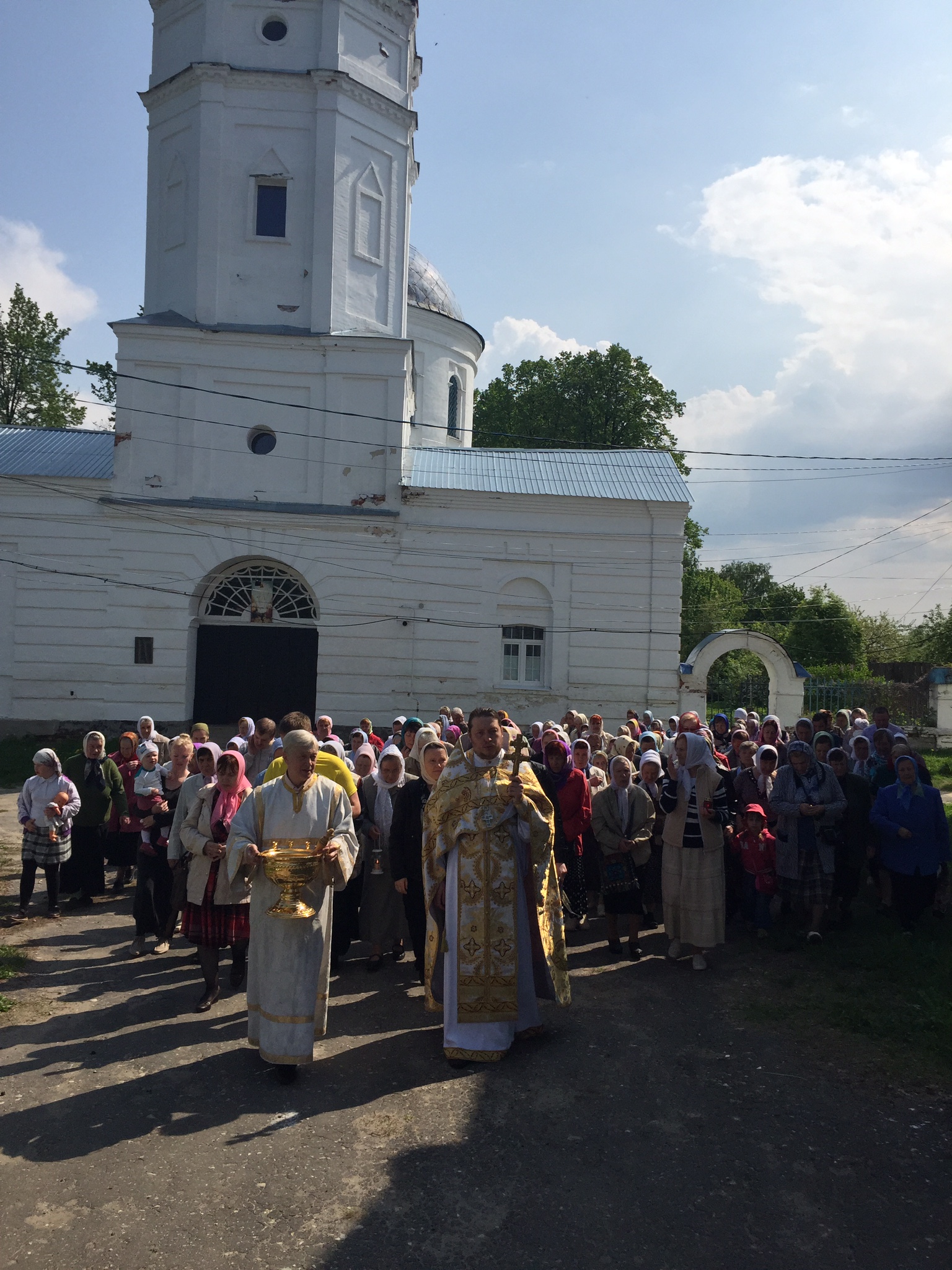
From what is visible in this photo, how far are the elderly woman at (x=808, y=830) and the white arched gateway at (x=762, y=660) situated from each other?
42.2ft

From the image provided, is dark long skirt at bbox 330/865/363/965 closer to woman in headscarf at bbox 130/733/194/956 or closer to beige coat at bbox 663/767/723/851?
woman in headscarf at bbox 130/733/194/956

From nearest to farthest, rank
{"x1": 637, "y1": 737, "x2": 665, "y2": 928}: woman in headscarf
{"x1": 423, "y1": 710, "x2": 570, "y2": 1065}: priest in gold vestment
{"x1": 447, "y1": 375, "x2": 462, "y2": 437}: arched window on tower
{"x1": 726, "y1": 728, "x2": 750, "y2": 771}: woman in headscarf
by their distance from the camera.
→ {"x1": 423, "y1": 710, "x2": 570, "y2": 1065}: priest in gold vestment, {"x1": 637, "y1": 737, "x2": 665, "y2": 928}: woman in headscarf, {"x1": 726, "y1": 728, "x2": 750, "y2": 771}: woman in headscarf, {"x1": 447, "y1": 375, "x2": 462, "y2": 437}: arched window on tower

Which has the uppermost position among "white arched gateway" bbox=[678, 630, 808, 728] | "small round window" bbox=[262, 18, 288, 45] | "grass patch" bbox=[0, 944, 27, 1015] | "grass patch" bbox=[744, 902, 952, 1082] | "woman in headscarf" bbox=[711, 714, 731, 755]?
"small round window" bbox=[262, 18, 288, 45]

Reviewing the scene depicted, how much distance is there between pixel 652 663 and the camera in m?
20.6

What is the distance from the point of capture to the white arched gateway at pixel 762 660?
20562 mm

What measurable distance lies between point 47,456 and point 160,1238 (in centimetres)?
1959

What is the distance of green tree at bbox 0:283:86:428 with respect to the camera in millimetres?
32656

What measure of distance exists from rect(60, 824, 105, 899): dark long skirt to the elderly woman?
5.94 m

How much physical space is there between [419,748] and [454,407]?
22.8 m

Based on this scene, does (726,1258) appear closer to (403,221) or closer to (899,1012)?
(899,1012)

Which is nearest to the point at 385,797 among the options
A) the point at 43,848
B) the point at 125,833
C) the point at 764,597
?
the point at 43,848

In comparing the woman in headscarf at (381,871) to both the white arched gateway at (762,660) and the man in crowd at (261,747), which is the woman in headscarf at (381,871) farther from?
the white arched gateway at (762,660)

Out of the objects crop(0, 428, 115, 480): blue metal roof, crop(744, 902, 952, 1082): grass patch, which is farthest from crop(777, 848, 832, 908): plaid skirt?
crop(0, 428, 115, 480): blue metal roof

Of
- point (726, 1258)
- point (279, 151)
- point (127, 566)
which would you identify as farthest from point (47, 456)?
point (726, 1258)
